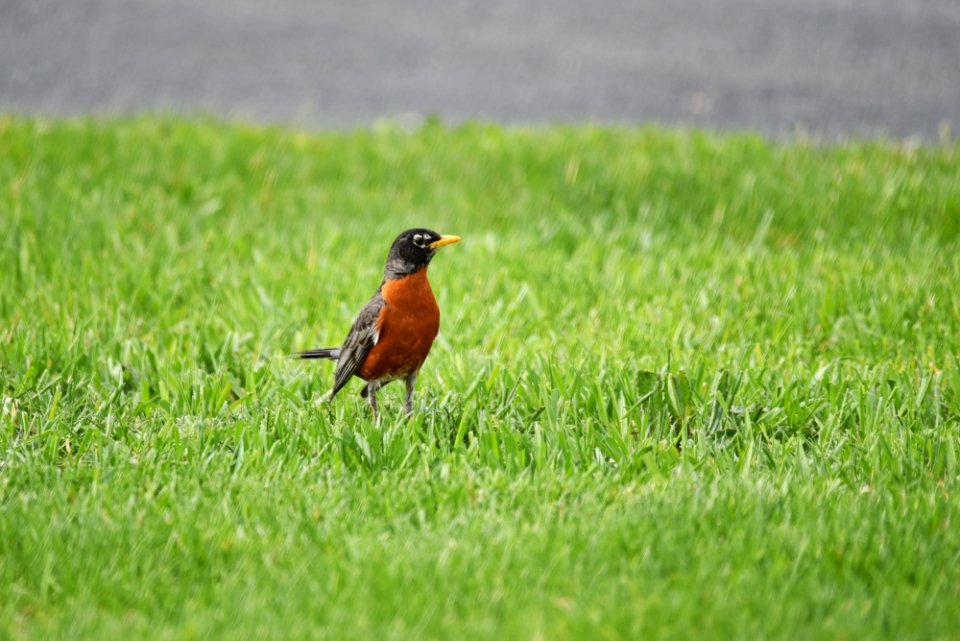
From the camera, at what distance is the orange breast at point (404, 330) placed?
3.96 meters

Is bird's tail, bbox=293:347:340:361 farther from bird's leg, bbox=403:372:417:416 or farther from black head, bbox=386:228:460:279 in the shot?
black head, bbox=386:228:460:279

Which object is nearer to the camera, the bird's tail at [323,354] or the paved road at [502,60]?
the bird's tail at [323,354]

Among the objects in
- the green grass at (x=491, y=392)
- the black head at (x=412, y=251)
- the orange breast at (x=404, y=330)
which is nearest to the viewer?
the green grass at (x=491, y=392)

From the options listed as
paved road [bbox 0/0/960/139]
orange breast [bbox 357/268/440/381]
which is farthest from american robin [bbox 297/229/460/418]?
paved road [bbox 0/0/960/139]

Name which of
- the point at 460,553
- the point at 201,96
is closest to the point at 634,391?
the point at 460,553

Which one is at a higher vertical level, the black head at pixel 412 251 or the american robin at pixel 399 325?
the black head at pixel 412 251

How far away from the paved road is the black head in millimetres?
4434

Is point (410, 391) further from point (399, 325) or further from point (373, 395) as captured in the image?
point (399, 325)

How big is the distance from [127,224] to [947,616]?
15.9 feet

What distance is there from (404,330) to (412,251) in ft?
1.07

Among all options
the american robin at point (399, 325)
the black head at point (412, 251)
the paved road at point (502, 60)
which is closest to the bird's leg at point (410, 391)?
the american robin at point (399, 325)

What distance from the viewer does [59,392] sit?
14.0ft

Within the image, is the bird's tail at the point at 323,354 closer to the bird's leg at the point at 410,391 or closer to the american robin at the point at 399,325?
the american robin at the point at 399,325

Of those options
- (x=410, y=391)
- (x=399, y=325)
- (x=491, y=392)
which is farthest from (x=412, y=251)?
(x=491, y=392)
